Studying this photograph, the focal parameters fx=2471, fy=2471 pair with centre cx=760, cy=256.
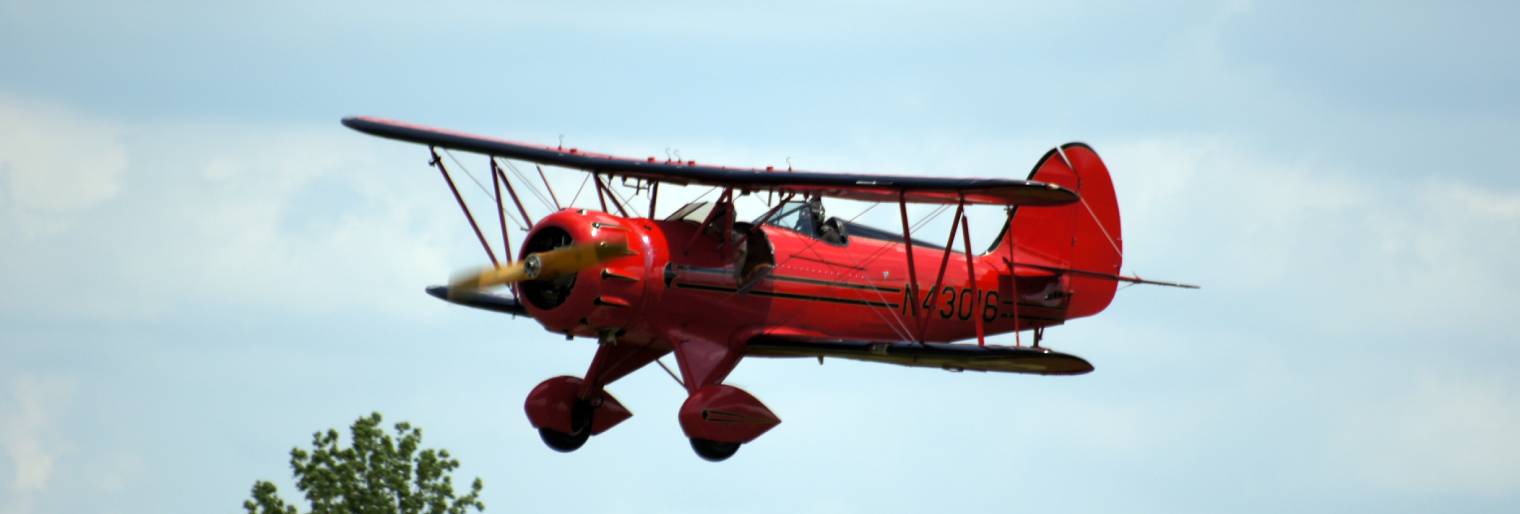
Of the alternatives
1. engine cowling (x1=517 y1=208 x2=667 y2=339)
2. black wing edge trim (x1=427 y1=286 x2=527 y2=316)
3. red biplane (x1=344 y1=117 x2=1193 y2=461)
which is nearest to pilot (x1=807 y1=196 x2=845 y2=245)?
red biplane (x1=344 y1=117 x2=1193 y2=461)

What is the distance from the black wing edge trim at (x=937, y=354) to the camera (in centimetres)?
2450

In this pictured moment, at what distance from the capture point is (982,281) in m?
29.4

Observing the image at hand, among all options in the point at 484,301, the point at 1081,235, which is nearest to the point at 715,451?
the point at 484,301

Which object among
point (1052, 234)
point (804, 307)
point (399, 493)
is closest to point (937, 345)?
point (804, 307)

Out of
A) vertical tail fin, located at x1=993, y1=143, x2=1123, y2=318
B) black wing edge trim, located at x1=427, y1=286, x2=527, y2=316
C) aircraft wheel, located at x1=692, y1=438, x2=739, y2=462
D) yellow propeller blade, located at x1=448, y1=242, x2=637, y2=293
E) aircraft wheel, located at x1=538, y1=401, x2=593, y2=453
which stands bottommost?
aircraft wheel, located at x1=692, y1=438, x2=739, y2=462

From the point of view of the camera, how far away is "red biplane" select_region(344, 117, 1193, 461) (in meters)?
24.7

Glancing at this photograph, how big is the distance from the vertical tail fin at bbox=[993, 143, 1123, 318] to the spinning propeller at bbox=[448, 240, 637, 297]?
7170 millimetres

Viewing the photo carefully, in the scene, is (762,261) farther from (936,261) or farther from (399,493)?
(399,493)

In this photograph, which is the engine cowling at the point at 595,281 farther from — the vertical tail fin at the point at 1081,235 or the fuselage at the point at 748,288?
the vertical tail fin at the point at 1081,235

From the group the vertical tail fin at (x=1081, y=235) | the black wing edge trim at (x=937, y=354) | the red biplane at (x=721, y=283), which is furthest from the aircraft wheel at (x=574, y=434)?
the vertical tail fin at (x=1081, y=235)

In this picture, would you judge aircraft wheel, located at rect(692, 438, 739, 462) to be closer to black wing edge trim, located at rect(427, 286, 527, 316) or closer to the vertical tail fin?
black wing edge trim, located at rect(427, 286, 527, 316)

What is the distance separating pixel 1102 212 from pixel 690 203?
695 centimetres

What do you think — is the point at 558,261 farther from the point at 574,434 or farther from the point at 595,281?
the point at 574,434

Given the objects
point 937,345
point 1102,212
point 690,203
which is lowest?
point 937,345
